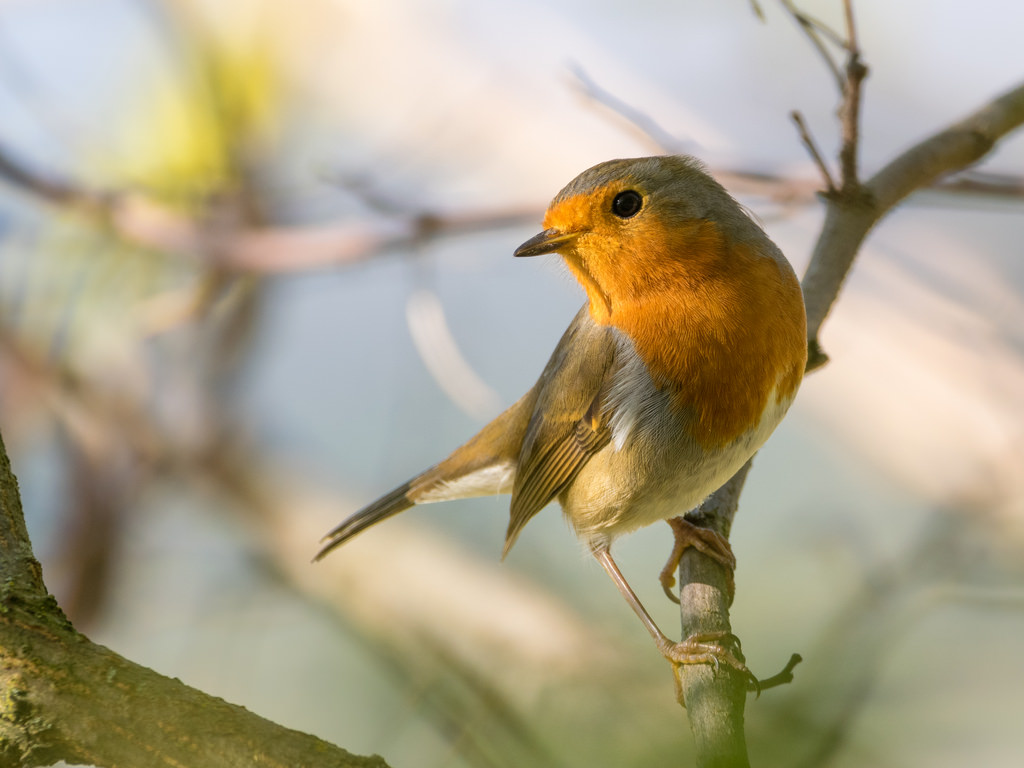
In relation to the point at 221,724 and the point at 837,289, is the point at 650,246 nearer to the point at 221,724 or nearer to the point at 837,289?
the point at 837,289

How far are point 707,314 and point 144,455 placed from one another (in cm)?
326

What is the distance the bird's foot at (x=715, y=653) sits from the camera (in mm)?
1771

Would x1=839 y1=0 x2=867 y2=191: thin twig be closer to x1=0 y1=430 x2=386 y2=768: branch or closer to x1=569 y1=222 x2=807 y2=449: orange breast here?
x1=569 y1=222 x2=807 y2=449: orange breast

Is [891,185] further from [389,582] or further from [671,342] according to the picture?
[389,582]

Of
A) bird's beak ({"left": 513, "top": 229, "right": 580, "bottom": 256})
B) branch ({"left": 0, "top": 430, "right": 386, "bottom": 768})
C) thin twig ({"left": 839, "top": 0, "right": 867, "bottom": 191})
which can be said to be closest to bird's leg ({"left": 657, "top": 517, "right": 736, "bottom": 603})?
bird's beak ({"left": 513, "top": 229, "right": 580, "bottom": 256})

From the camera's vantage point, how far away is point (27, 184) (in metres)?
4.14

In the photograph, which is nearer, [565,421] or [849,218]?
[849,218]

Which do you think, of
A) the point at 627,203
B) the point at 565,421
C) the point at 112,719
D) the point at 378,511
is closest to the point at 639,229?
the point at 627,203

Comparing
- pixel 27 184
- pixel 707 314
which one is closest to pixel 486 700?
pixel 707 314

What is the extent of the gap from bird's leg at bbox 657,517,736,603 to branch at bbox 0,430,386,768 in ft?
3.47

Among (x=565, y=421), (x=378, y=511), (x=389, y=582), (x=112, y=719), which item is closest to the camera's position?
(x=112, y=719)

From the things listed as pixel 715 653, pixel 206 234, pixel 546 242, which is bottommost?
pixel 715 653

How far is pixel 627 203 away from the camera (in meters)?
2.05

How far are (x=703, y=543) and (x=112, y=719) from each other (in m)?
1.32
